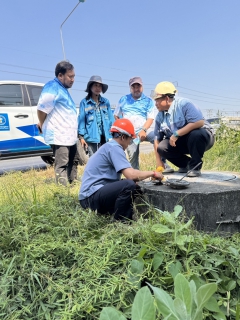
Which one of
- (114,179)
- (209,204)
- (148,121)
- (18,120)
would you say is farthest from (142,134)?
(18,120)

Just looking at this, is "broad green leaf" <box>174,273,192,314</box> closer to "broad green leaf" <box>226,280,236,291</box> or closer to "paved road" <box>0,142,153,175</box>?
"broad green leaf" <box>226,280,236,291</box>

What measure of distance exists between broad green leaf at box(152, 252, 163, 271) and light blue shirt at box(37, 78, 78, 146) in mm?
2189

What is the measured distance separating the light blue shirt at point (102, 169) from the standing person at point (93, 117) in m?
1.28

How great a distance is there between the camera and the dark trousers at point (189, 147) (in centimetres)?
A: 297

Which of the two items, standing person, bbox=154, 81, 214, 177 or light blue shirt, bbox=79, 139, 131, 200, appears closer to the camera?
light blue shirt, bbox=79, 139, 131, 200

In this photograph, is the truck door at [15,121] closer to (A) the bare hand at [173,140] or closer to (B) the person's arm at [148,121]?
(B) the person's arm at [148,121]

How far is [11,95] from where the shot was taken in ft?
19.0

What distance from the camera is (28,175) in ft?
17.7

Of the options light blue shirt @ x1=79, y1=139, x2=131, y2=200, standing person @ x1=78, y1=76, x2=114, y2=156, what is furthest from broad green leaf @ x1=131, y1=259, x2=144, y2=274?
standing person @ x1=78, y1=76, x2=114, y2=156

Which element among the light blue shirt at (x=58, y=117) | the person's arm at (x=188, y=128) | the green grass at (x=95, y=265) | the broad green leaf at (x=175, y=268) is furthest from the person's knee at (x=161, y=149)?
the broad green leaf at (x=175, y=268)

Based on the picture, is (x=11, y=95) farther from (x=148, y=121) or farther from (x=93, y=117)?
(x=148, y=121)

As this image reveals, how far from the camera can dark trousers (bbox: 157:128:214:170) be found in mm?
2967

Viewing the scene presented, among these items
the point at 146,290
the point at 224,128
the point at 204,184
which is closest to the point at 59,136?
the point at 204,184

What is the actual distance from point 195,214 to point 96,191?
2.70ft
